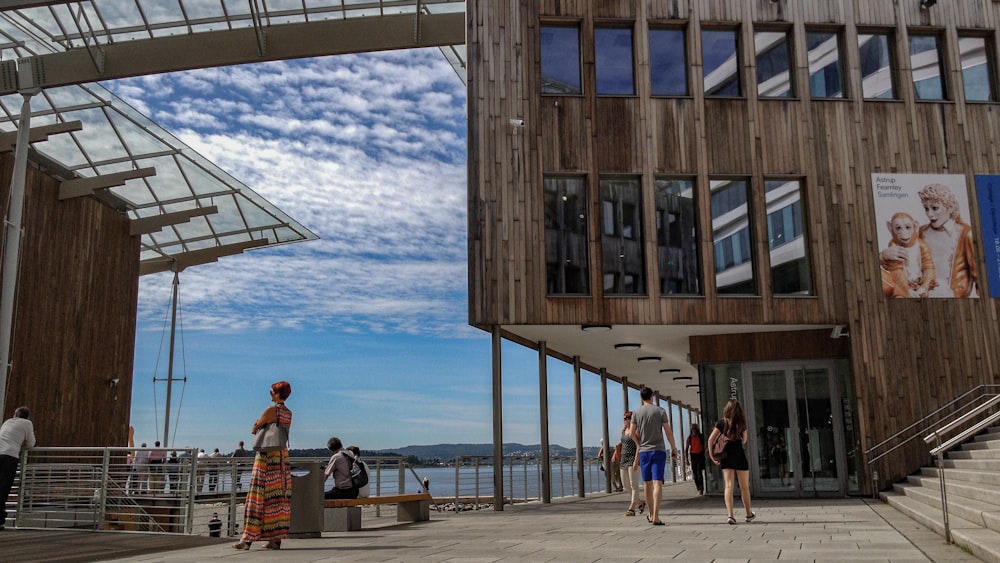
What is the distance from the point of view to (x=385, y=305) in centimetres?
6397

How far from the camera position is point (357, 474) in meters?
12.1

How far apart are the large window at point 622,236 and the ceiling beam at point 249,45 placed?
5806 millimetres

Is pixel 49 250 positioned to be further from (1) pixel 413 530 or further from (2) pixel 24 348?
(1) pixel 413 530

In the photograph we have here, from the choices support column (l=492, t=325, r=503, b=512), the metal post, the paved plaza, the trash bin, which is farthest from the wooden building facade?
the metal post

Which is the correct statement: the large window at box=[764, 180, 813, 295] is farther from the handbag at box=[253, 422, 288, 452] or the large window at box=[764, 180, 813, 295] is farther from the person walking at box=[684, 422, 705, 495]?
the handbag at box=[253, 422, 288, 452]

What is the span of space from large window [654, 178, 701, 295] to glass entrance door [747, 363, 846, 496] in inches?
97.0

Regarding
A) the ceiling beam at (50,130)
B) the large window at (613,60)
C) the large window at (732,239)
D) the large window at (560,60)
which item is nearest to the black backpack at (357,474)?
the large window at (732,239)

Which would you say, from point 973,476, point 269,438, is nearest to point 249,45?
point 269,438

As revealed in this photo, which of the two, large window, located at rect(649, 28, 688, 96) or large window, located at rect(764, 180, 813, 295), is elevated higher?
large window, located at rect(649, 28, 688, 96)

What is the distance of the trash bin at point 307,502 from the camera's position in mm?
10125

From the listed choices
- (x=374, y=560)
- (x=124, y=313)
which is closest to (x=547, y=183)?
(x=374, y=560)

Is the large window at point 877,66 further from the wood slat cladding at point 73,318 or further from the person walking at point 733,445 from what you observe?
the wood slat cladding at point 73,318

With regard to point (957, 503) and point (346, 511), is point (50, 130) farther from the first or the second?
point (957, 503)

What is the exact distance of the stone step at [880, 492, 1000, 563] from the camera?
23.0 feet
